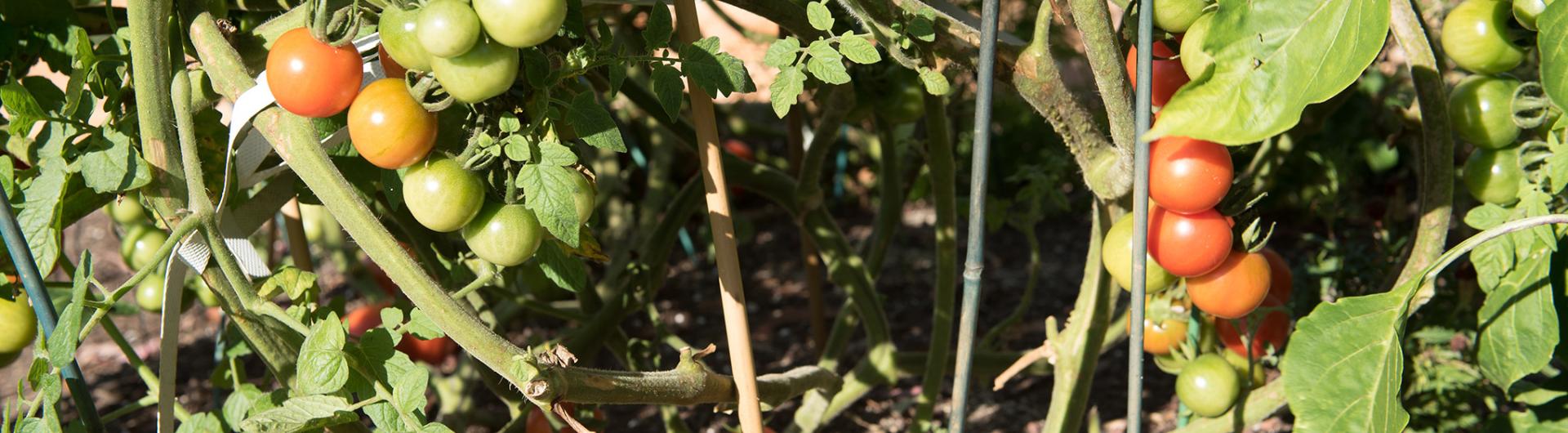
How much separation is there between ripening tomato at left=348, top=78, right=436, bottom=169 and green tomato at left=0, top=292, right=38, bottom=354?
0.37 m

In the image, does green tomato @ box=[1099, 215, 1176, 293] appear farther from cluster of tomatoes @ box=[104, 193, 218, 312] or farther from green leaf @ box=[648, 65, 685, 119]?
cluster of tomatoes @ box=[104, 193, 218, 312]

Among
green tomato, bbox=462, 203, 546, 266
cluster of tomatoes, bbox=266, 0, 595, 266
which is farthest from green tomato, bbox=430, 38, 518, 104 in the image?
green tomato, bbox=462, 203, 546, 266

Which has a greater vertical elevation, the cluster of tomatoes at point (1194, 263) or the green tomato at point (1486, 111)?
the green tomato at point (1486, 111)

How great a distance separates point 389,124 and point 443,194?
0.17 feet

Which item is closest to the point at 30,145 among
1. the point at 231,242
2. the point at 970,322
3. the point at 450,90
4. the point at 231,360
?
the point at 231,242

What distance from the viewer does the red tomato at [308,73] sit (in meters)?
0.69

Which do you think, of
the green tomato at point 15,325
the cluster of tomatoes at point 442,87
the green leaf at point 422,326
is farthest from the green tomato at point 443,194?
the green tomato at point 15,325

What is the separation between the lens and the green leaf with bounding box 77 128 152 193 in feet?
2.55

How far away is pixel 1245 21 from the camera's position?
24.9 inches

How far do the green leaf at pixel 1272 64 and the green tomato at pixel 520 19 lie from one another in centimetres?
32

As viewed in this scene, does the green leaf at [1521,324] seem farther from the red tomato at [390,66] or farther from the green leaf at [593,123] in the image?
the red tomato at [390,66]

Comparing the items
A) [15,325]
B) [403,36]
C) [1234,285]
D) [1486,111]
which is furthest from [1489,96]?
[15,325]

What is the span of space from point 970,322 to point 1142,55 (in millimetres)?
227

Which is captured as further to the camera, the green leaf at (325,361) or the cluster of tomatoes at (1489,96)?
the cluster of tomatoes at (1489,96)
